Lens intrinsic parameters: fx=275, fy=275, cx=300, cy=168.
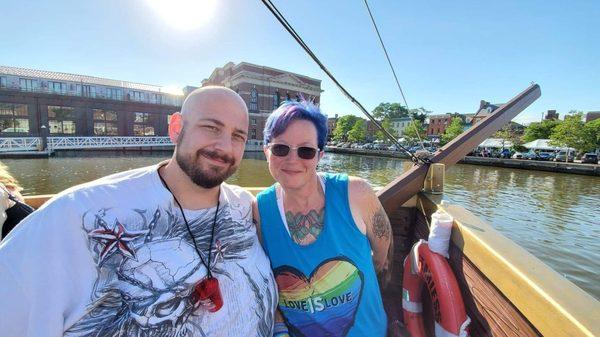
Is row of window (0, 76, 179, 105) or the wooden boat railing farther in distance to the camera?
row of window (0, 76, 179, 105)

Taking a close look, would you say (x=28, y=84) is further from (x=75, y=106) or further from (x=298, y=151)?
(x=298, y=151)

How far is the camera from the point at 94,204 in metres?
1.13

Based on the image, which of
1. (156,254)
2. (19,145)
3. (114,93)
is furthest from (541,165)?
(114,93)

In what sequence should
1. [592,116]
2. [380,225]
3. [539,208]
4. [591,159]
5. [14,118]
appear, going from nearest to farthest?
[380,225] < [539,208] < [591,159] < [14,118] < [592,116]

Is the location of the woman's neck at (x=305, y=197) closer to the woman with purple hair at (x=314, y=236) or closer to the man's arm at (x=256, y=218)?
the woman with purple hair at (x=314, y=236)

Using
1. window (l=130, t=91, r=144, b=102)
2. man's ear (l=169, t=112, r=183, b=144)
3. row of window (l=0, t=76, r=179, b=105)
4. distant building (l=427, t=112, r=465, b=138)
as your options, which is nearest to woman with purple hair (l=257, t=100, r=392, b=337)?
man's ear (l=169, t=112, r=183, b=144)

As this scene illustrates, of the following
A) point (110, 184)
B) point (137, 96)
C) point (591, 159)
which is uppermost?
point (137, 96)

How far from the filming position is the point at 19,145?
24016 mm

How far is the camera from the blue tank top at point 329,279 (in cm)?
145

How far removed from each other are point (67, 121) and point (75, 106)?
7.12 feet

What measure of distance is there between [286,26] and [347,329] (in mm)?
1734

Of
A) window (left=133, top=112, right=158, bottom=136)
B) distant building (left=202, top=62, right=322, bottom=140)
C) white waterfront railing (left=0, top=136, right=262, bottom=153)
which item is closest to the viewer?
white waterfront railing (left=0, top=136, right=262, bottom=153)

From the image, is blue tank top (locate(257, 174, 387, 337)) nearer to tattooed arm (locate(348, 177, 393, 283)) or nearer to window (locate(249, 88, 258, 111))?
tattooed arm (locate(348, 177, 393, 283))

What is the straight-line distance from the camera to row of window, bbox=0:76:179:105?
3481 centimetres
